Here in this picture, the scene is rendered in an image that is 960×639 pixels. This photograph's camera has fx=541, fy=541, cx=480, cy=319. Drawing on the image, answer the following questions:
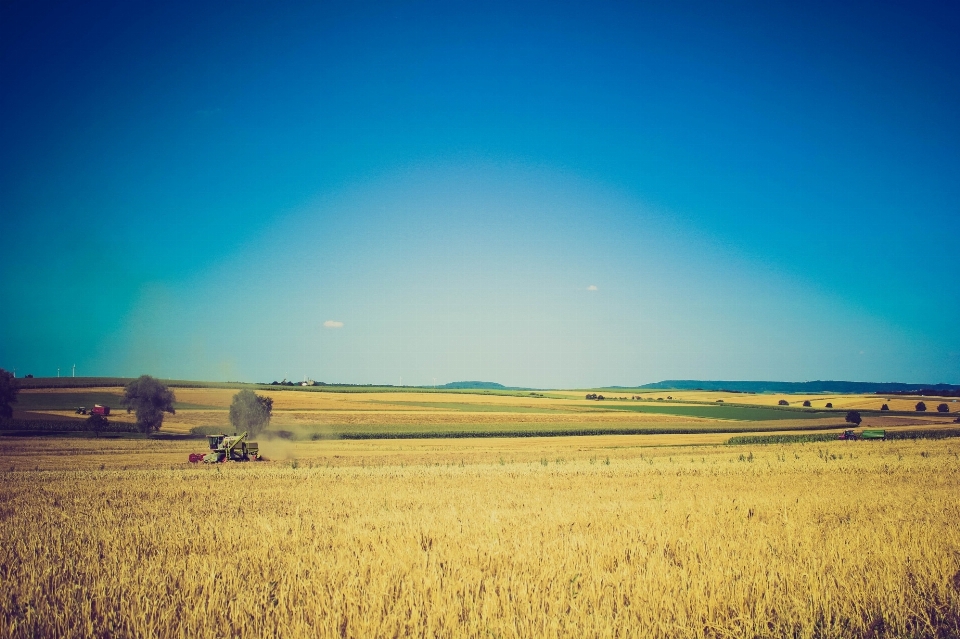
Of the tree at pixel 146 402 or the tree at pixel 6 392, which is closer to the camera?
the tree at pixel 6 392

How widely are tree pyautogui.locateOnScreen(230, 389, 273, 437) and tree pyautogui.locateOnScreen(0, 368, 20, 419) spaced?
21.5 metres

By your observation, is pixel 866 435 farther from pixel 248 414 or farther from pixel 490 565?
pixel 248 414

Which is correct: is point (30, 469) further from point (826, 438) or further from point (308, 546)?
point (826, 438)

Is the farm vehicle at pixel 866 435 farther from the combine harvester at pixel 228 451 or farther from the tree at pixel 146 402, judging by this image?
the tree at pixel 146 402

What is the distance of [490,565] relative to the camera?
672 centimetres

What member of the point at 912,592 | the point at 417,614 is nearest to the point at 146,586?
the point at 417,614

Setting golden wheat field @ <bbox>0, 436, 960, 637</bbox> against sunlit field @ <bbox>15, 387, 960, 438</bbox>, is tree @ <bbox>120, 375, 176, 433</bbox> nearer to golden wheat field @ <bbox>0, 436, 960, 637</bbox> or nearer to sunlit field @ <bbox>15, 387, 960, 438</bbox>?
sunlit field @ <bbox>15, 387, 960, 438</bbox>

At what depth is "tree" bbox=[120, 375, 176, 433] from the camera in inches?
2181

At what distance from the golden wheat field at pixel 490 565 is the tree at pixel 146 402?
47.4 metres

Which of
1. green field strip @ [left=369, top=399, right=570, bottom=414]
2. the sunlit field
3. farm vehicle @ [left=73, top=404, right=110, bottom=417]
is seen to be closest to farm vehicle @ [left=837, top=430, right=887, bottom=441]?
the sunlit field

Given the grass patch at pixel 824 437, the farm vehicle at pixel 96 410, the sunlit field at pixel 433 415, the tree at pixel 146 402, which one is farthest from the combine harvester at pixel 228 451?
the farm vehicle at pixel 96 410

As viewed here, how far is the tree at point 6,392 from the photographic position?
52322mm

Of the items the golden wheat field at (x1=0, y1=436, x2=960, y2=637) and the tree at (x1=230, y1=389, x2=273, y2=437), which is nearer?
the golden wheat field at (x1=0, y1=436, x2=960, y2=637)

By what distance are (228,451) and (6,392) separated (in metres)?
37.0
